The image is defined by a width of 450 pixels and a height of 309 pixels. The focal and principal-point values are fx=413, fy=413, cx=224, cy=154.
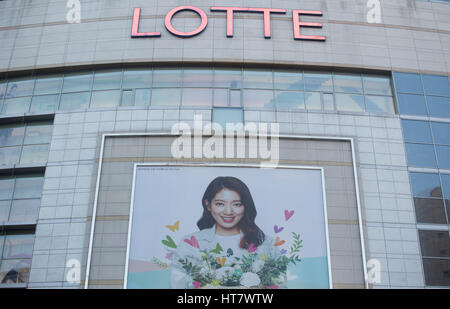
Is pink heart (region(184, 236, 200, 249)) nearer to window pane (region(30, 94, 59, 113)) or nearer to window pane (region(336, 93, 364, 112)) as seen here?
window pane (region(336, 93, 364, 112))

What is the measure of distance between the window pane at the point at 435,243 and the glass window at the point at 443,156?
10.2 feet

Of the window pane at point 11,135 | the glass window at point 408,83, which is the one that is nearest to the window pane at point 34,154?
the window pane at point 11,135

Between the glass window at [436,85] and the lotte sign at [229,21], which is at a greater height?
the lotte sign at [229,21]

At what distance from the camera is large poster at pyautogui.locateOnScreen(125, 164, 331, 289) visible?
52.5 ft

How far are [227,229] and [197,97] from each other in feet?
21.3

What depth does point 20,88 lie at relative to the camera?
20.6 meters

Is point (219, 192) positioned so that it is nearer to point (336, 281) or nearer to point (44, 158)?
point (336, 281)

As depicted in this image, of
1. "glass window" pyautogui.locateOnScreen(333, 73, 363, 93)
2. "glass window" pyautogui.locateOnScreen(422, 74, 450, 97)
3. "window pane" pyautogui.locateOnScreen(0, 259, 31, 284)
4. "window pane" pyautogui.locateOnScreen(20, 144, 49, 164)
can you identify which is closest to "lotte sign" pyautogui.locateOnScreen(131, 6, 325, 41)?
"glass window" pyautogui.locateOnScreen(333, 73, 363, 93)

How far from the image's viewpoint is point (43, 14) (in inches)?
857

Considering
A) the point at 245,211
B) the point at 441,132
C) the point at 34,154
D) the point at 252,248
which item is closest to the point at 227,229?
the point at 245,211

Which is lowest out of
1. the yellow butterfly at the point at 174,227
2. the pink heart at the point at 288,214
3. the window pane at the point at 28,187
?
the yellow butterfly at the point at 174,227

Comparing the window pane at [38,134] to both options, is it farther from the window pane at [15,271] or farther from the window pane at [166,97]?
the window pane at [15,271]

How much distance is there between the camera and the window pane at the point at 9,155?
19109 mm
